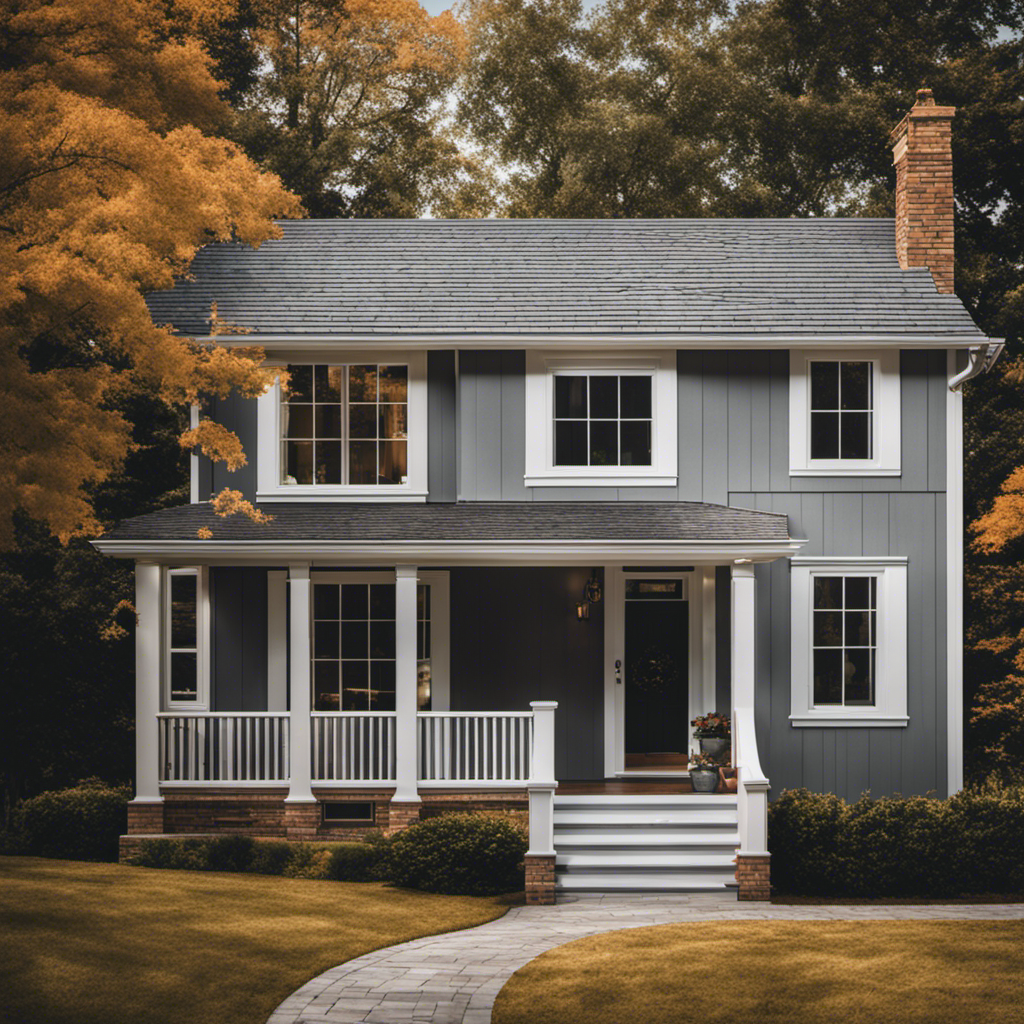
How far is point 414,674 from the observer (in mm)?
13391

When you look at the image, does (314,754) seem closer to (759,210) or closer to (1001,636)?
(1001,636)

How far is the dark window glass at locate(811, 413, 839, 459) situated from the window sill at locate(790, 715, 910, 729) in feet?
11.2

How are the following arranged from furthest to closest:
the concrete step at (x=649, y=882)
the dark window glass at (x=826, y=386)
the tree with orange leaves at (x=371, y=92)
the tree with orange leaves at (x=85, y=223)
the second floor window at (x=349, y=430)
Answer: the tree with orange leaves at (x=371, y=92)
the second floor window at (x=349, y=430)
the dark window glass at (x=826, y=386)
the concrete step at (x=649, y=882)
the tree with orange leaves at (x=85, y=223)

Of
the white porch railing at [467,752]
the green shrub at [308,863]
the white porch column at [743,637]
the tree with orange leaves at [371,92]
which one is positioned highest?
the tree with orange leaves at [371,92]

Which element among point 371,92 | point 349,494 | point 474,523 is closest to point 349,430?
point 349,494

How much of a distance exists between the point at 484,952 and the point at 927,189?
39.9 feet

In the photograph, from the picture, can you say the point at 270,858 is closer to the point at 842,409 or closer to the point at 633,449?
the point at 633,449

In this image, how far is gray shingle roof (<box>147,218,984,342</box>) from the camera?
1504 centimetres

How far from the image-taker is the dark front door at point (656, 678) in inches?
600

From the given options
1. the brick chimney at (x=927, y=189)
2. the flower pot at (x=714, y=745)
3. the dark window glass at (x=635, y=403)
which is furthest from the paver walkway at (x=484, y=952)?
the brick chimney at (x=927, y=189)

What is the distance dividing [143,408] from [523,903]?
11854 millimetres

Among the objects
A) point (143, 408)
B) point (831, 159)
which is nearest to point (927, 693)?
point (143, 408)

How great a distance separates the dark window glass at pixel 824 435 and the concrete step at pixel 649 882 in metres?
5.66

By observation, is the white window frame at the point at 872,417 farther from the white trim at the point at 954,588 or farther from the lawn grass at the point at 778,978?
the lawn grass at the point at 778,978
